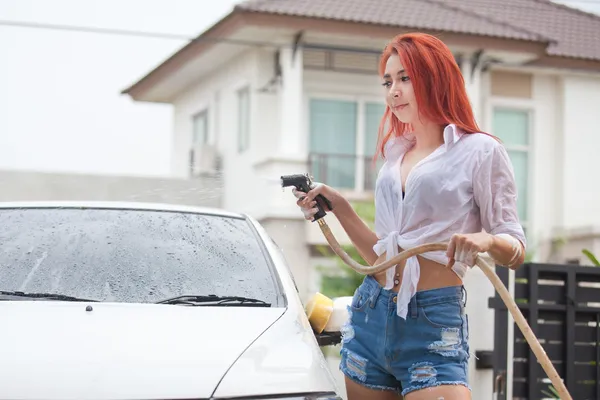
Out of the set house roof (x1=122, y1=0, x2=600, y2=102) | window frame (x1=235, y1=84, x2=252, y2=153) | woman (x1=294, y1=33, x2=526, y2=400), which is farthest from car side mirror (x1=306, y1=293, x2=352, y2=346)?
window frame (x1=235, y1=84, x2=252, y2=153)

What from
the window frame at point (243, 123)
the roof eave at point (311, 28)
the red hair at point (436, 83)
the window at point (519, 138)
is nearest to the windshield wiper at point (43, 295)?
the red hair at point (436, 83)

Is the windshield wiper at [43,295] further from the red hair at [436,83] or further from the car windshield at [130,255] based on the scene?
the red hair at [436,83]

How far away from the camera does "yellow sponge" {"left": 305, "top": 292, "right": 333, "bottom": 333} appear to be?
13.1ft

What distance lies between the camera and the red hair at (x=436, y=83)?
3273 mm

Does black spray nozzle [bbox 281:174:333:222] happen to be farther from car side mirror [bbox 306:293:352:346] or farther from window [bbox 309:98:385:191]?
window [bbox 309:98:385:191]

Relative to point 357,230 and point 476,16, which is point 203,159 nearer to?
point 476,16

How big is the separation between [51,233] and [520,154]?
15.4 meters

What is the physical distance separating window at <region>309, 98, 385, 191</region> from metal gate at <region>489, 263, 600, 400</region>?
11211mm

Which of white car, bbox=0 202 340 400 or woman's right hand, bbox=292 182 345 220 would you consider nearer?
white car, bbox=0 202 340 400

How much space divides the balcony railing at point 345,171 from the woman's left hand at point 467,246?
14.3m

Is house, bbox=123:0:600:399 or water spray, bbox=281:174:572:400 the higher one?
house, bbox=123:0:600:399

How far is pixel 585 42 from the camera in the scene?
1947cm

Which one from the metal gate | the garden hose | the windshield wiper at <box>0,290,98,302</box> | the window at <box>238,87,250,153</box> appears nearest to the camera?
the garden hose

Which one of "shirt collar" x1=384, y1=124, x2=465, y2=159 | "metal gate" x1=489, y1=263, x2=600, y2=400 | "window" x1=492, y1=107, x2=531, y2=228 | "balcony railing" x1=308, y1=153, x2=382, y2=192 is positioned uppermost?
"window" x1=492, y1=107, x2=531, y2=228
